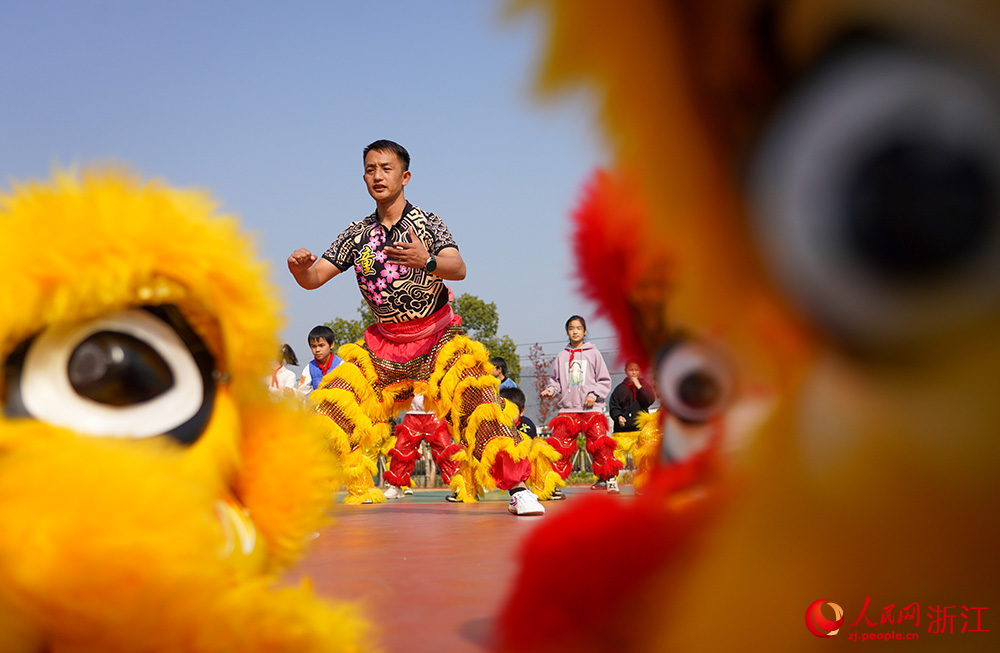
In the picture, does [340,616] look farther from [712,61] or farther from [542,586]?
[712,61]

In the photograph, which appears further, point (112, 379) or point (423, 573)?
point (423, 573)

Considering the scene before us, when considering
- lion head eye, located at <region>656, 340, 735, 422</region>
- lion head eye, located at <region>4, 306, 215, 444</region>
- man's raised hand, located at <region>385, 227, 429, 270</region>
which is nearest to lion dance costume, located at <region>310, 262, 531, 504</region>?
man's raised hand, located at <region>385, 227, 429, 270</region>

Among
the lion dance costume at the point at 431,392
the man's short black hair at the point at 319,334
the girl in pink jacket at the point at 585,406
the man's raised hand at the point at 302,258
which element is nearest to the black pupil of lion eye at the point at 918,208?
the man's raised hand at the point at 302,258

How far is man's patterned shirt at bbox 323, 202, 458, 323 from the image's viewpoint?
4246mm

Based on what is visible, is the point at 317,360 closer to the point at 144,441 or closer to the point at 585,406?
the point at 585,406

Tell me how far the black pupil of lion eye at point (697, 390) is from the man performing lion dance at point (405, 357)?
294cm

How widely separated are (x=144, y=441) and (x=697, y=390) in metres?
0.72

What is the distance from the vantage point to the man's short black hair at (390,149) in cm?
441

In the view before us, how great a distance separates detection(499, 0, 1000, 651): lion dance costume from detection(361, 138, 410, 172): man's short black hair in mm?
4046

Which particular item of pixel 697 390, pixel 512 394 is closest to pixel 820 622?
pixel 697 390

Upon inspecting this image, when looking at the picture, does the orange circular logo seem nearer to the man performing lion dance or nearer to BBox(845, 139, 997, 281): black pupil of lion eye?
BBox(845, 139, 997, 281): black pupil of lion eye

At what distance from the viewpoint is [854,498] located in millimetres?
416

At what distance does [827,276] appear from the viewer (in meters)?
0.39

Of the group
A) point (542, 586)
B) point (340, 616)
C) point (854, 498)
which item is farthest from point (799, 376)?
point (340, 616)
